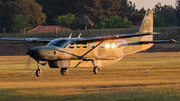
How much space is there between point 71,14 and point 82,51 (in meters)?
95.2

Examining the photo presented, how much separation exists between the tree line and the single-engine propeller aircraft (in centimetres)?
8465

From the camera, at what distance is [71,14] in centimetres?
12119

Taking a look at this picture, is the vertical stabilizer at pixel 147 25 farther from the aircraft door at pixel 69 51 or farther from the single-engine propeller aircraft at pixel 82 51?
the aircraft door at pixel 69 51

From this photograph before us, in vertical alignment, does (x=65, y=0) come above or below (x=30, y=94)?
above

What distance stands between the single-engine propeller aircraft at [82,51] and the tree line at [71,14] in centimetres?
8465

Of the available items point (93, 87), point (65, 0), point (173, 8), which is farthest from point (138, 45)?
point (173, 8)

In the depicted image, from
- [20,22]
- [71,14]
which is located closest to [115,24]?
[71,14]

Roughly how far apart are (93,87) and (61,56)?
270 inches

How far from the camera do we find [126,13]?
13988cm

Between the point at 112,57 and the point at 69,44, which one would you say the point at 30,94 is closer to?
the point at 69,44

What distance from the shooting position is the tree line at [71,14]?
116 meters

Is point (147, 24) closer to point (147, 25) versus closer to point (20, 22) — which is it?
point (147, 25)

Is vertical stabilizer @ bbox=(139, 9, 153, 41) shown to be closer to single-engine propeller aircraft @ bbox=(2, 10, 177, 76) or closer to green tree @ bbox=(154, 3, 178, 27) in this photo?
single-engine propeller aircraft @ bbox=(2, 10, 177, 76)

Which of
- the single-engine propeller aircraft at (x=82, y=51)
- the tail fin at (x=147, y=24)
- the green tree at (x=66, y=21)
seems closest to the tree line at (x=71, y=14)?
the green tree at (x=66, y=21)
